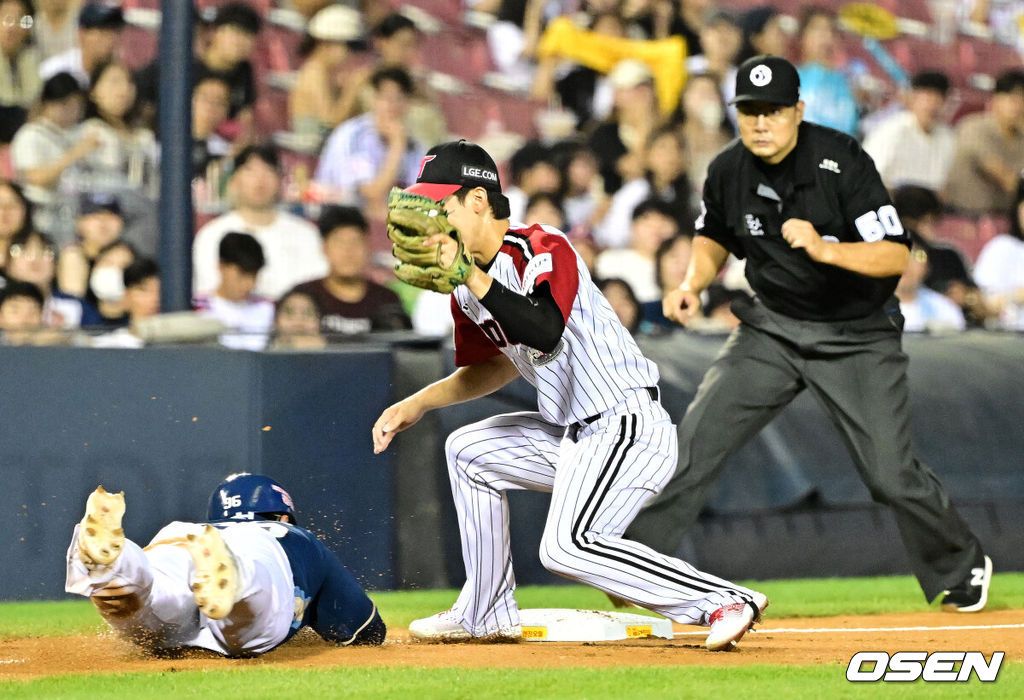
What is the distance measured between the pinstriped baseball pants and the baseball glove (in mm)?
897

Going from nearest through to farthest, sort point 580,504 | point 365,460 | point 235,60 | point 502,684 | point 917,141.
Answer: point 502,684, point 580,504, point 365,460, point 235,60, point 917,141

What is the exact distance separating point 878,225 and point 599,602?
2.12 m

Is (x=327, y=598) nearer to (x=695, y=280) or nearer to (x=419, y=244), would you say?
(x=419, y=244)

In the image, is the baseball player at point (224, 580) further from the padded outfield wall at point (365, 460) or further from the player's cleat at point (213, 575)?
the padded outfield wall at point (365, 460)

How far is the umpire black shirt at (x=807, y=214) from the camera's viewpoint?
6020mm

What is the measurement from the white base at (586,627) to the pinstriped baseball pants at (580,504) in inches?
5.0

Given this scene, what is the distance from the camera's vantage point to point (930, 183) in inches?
406

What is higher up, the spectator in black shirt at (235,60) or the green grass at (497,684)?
the spectator in black shirt at (235,60)

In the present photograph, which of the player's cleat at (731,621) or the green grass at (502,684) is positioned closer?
the green grass at (502,684)

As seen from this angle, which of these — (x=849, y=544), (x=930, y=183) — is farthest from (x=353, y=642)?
(x=930, y=183)

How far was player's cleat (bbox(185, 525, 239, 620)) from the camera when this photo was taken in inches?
151

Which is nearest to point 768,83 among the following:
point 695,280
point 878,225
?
point 878,225

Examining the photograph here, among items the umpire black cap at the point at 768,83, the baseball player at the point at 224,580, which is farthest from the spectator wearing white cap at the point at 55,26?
the baseball player at the point at 224,580

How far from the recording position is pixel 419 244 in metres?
3.96
